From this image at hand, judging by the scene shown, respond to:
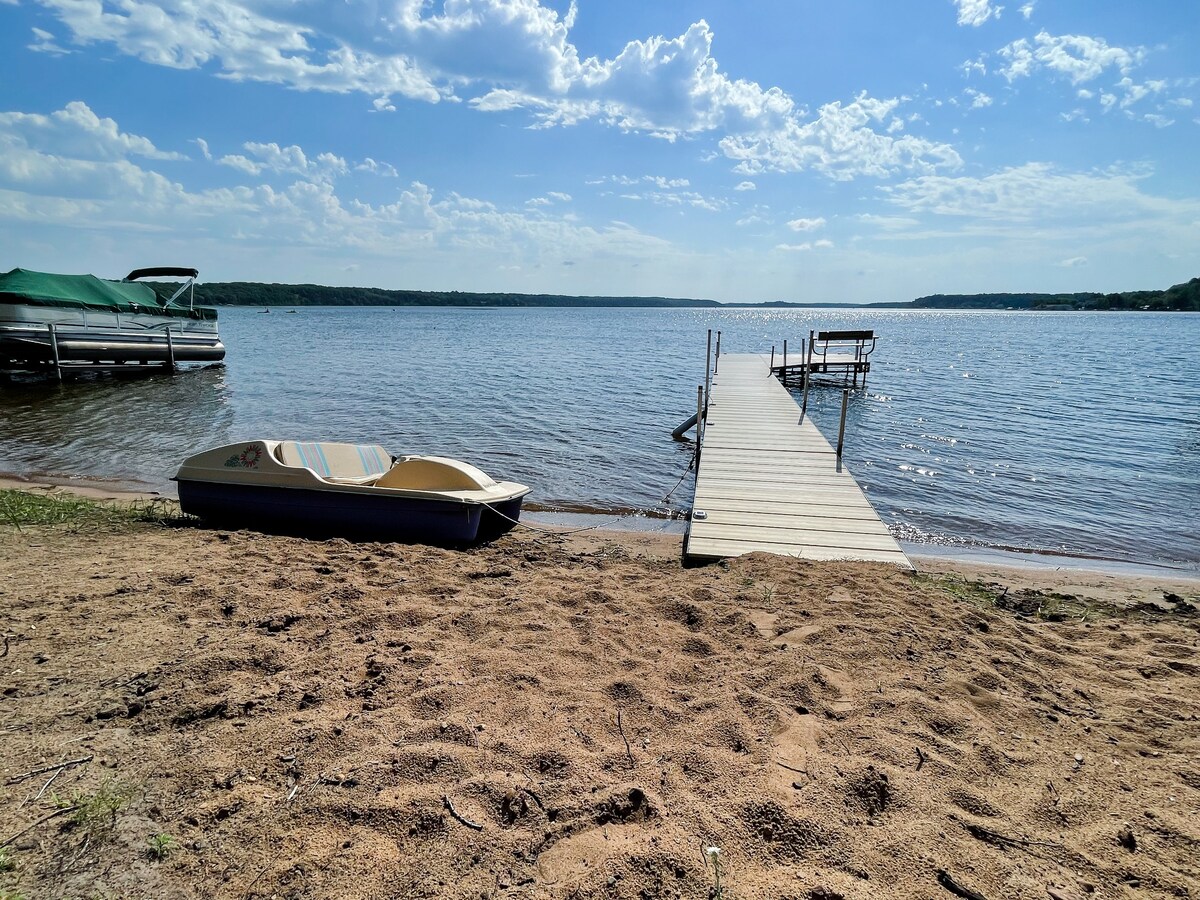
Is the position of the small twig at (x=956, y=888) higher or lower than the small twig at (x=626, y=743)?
higher

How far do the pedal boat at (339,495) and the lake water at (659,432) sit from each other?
303 cm

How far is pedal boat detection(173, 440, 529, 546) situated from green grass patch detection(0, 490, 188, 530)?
59cm

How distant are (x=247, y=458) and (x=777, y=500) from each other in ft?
21.0

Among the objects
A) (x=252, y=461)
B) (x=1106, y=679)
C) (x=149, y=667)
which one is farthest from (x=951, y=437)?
(x=149, y=667)

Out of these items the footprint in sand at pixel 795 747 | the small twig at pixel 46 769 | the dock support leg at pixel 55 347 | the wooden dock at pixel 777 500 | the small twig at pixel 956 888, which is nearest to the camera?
the small twig at pixel 956 888

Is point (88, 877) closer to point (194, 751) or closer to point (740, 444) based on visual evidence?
point (194, 751)

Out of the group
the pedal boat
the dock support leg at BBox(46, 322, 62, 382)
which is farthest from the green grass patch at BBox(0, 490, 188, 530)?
the dock support leg at BBox(46, 322, 62, 382)

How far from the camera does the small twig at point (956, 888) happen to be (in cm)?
225

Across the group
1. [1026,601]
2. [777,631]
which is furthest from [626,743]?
[1026,601]

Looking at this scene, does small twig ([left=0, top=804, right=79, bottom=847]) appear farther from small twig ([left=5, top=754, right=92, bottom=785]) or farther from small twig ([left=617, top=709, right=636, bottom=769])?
small twig ([left=617, top=709, right=636, bottom=769])

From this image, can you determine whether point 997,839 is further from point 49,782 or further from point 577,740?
point 49,782

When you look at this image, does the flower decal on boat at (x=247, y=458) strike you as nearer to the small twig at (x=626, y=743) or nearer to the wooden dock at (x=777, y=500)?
the wooden dock at (x=777, y=500)

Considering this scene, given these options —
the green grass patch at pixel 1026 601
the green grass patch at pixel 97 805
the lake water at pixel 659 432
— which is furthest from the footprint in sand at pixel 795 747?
the lake water at pixel 659 432

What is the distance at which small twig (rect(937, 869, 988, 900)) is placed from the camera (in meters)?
2.25
